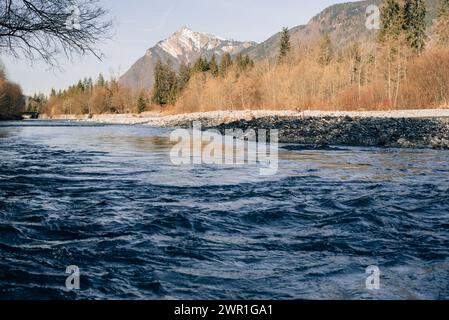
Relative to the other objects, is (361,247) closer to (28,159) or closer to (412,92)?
(28,159)

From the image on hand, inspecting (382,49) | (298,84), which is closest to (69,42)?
(382,49)

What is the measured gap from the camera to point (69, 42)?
10336mm

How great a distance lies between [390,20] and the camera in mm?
59438

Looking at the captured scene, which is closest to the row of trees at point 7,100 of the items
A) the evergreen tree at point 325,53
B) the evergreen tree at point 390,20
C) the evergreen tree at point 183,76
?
the evergreen tree at point 183,76

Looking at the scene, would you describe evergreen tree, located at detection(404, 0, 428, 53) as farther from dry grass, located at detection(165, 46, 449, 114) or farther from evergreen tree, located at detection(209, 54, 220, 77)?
evergreen tree, located at detection(209, 54, 220, 77)

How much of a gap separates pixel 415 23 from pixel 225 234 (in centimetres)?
6514

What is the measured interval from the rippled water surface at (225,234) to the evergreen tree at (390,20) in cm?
5470

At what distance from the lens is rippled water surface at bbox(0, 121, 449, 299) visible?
12.0 feet

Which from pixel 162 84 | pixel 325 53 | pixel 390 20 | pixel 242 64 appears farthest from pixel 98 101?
pixel 390 20

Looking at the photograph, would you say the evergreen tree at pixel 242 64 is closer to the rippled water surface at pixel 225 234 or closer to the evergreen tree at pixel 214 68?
the evergreen tree at pixel 214 68

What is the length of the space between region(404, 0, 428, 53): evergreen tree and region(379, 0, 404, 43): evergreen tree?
128cm

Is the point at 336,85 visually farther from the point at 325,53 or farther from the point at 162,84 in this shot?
the point at 162,84

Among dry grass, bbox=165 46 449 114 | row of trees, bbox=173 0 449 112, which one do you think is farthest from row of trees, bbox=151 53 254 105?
row of trees, bbox=173 0 449 112

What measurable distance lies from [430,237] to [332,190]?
9.78 ft
